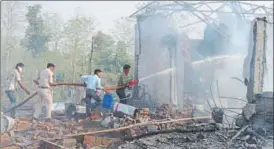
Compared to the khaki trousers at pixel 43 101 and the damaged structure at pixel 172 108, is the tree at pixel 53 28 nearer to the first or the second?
the damaged structure at pixel 172 108

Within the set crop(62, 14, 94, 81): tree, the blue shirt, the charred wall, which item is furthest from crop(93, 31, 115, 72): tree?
the blue shirt

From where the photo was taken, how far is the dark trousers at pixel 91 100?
1011 centimetres

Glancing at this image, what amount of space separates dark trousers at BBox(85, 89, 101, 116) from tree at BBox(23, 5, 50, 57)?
18.8 feet

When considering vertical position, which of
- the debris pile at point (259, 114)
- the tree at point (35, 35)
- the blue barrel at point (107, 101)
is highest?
the tree at point (35, 35)

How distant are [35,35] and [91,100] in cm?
639

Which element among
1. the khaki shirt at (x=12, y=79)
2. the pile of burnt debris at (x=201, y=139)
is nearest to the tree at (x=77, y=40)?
the khaki shirt at (x=12, y=79)

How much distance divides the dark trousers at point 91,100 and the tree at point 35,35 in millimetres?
5739

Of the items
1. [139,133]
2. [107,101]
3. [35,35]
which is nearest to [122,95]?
[107,101]

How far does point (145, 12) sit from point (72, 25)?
10.2ft

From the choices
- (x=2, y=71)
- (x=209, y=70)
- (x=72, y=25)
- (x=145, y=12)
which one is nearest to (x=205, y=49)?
(x=209, y=70)

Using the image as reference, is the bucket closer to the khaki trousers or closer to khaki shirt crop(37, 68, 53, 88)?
the khaki trousers

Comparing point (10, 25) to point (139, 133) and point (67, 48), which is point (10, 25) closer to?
point (67, 48)

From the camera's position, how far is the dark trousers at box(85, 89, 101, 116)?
33.2ft

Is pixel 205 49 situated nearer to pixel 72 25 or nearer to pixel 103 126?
pixel 72 25
